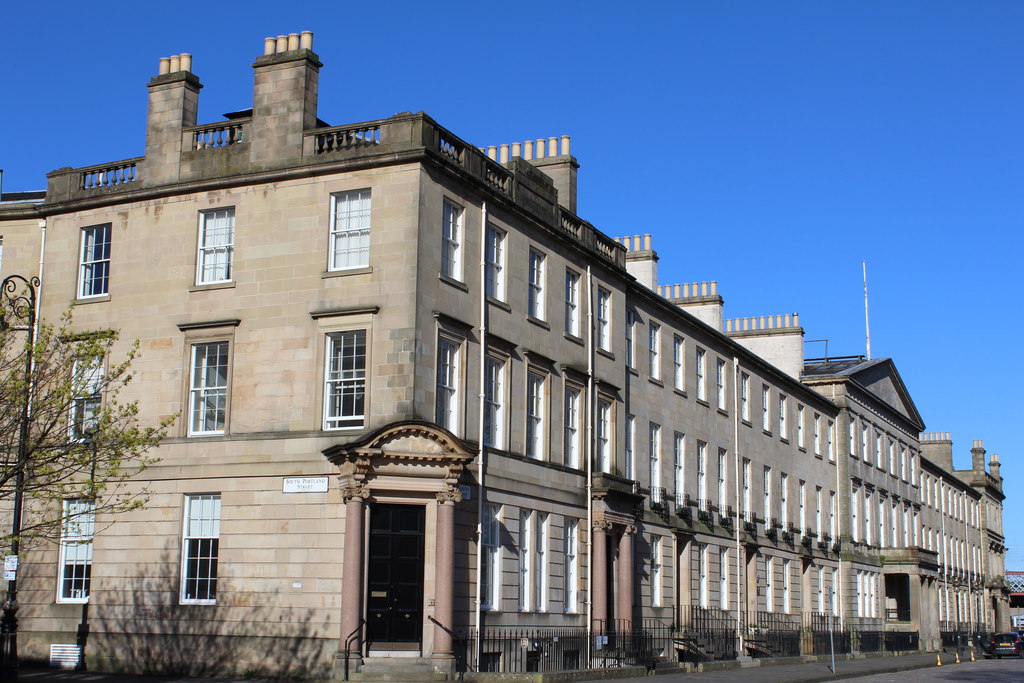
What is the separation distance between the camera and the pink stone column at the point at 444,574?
2616 centimetres

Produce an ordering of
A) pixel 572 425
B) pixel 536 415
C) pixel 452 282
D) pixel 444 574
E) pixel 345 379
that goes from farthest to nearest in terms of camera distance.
Result: pixel 572 425
pixel 536 415
pixel 452 282
pixel 345 379
pixel 444 574

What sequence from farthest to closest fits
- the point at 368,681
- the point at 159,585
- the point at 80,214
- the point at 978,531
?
the point at 978,531, the point at 80,214, the point at 159,585, the point at 368,681

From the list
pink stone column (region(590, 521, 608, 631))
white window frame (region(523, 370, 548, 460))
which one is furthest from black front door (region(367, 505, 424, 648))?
pink stone column (region(590, 521, 608, 631))

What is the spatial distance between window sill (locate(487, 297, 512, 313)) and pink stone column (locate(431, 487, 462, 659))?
5.45 m

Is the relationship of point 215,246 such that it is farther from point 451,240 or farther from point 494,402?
point 494,402

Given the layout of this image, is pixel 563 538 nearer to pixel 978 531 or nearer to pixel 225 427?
pixel 225 427

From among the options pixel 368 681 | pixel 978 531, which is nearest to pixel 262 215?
pixel 368 681

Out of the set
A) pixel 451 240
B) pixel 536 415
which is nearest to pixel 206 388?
pixel 451 240

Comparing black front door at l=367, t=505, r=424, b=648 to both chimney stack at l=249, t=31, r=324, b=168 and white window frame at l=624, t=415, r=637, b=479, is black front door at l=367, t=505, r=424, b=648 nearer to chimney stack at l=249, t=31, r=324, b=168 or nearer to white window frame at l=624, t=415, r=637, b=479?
chimney stack at l=249, t=31, r=324, b=168

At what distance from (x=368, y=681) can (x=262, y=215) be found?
36.4 ft

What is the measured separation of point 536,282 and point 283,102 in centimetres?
827

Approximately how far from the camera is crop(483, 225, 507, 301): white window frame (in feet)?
99.9

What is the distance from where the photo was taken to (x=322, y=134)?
28.8 m

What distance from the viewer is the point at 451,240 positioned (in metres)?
29.2
